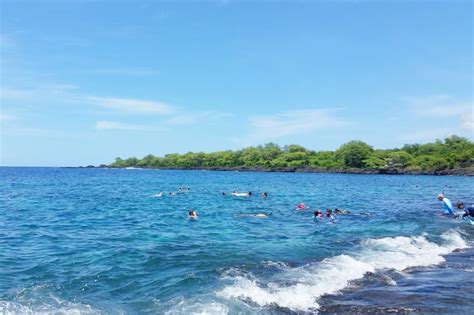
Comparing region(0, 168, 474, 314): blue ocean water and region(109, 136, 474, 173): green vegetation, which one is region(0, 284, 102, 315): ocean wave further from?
region(109, 136, 474, 173): green vegetation

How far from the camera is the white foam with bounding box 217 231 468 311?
1290cm

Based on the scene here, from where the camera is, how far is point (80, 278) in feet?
50.0

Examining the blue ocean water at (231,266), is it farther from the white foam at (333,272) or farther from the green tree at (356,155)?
the green tree at (356,155)

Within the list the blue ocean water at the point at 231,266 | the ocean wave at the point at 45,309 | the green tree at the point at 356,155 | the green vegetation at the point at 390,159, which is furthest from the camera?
the green tree at the point at 356,155

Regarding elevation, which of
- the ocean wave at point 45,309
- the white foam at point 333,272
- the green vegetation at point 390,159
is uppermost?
the green vegetation at point 390,159

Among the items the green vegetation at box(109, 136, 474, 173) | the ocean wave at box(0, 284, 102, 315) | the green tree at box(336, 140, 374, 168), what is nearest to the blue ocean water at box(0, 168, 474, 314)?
the ocean wave at box(0, 284, 102, 315)

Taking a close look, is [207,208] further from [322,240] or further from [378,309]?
[378,309]

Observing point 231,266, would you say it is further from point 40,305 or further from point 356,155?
point 356,155

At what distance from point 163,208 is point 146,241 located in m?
17.1

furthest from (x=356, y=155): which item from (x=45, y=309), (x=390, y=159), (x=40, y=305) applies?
(x=45, y=309)

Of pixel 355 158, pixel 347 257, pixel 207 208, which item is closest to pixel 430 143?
pixel 355 158

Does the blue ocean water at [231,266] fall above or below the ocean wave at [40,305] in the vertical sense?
above

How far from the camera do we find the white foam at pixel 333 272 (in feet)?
42.3

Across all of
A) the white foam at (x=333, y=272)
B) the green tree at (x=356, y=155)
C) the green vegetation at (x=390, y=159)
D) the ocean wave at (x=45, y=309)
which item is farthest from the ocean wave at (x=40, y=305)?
the green tree at (x=356, y=155)
